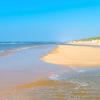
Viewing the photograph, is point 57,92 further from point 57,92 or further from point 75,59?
point 75,59

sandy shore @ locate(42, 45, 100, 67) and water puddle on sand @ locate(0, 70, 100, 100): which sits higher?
water puddle on sand @ locate(0, 70, 100, 100)

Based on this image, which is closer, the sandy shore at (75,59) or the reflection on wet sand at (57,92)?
the reflection on wet sand at (57,92)

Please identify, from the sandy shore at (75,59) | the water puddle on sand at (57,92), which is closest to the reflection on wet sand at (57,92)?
the water puddle on sand at (57,92)

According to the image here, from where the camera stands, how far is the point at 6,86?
1080 cm

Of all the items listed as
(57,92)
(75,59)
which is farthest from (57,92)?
(75,59)

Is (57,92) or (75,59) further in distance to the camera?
(75,59)

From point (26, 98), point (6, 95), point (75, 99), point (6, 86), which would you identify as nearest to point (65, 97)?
point (75, 99)

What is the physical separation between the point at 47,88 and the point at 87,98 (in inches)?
86.9

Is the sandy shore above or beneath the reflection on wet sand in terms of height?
beneath

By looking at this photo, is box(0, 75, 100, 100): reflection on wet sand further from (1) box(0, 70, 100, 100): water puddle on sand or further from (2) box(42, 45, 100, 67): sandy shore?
(2) box(42, 45, 100, 67): sandy shore

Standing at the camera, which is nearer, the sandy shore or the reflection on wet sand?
the reflection on wet sand

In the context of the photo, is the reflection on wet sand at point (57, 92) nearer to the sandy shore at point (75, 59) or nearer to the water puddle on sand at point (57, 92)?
the water puddle on sand at point (57, 92)

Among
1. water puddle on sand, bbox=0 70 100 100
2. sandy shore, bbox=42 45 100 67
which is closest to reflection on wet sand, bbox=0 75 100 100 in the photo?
water puddle on sand, bbox=0 70 100 100

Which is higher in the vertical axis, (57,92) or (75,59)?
(57,92)
